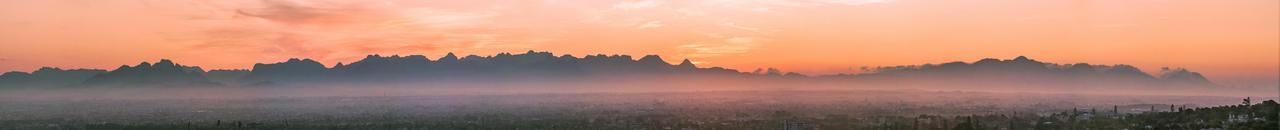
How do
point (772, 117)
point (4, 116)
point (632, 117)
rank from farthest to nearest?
point (4, 116), point (632, 117), point (772, 117)

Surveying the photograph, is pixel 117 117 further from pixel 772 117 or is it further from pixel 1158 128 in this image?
pixel 1158 128

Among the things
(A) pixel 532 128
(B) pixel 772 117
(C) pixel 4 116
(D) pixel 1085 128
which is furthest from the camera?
(C) pixel 4 116

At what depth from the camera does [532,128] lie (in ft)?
391

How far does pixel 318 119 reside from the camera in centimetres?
15362

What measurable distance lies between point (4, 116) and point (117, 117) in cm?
2518

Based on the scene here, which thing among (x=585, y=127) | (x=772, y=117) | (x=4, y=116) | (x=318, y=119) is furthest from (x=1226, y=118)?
(x=4, y=116)

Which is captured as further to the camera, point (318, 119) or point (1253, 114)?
point (318, 119)

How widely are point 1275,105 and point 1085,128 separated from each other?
16.5 metres

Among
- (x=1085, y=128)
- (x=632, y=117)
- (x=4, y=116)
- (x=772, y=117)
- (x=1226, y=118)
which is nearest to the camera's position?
(x=1226, y=118)

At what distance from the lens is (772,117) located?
448 feet

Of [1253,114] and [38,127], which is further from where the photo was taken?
[38,127]

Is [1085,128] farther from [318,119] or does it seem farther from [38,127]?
[38,127]

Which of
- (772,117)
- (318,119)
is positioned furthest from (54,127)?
(772,117)

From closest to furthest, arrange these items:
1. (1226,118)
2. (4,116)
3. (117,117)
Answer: (1226,118), (117,117), (4,116)
